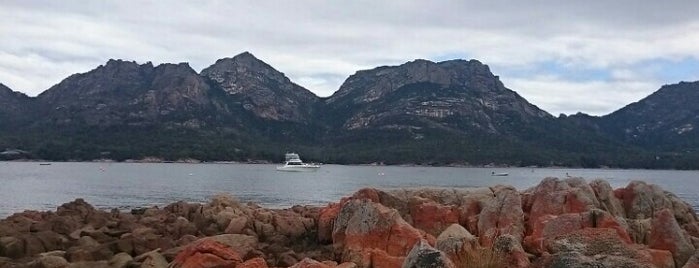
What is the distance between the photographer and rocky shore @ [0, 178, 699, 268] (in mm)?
12288

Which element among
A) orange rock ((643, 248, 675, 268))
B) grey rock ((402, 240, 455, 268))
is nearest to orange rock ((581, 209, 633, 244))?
orange rock ((643, 248, 675, 268))

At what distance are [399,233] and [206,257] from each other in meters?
5.33

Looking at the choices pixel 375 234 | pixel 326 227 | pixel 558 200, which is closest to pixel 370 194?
pixel 326 227

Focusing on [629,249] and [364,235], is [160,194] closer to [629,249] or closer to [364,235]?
[364,235]

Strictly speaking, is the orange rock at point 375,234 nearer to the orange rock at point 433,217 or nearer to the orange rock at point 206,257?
the orange rock at point 206,257

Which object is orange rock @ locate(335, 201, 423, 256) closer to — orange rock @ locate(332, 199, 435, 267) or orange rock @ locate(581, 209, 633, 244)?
orange rock @ locate(332, 199, 435, 267)

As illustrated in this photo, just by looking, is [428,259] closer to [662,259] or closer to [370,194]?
[662,259]

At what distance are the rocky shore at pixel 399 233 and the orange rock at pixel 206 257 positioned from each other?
34mm

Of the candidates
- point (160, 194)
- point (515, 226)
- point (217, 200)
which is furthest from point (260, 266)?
point (160, 194)

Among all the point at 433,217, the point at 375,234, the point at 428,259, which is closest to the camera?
the point at 428,259

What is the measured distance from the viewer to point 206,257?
1594 centimetres

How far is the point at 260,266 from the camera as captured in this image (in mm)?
15156

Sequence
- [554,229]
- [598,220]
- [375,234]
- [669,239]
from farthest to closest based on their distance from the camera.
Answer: [375,234] < [669,239] < [554,229] < [598,220]

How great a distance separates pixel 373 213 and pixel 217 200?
38.7 feet
